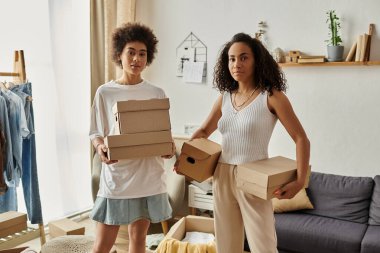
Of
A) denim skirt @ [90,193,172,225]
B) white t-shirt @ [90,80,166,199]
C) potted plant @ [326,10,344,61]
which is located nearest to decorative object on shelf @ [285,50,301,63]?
potted plant @ [326,10,344,61]

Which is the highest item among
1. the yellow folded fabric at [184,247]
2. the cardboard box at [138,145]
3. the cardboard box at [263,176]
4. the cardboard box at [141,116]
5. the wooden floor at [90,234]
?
the cardboard box at [141,116]

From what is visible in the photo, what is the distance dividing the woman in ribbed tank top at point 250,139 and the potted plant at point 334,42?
1362 mm

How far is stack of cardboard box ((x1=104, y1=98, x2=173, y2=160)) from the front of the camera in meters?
1.70

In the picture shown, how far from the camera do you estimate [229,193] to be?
1.60m

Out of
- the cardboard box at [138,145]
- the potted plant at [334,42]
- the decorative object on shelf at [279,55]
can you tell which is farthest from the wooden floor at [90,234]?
the potted plant at [334,42]

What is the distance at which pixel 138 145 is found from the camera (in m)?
1.73

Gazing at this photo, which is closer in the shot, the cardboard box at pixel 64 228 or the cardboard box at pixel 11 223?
the cardboard box at pixel 11 223

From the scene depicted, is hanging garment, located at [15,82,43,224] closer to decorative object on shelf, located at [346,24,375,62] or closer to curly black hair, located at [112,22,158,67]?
curly black hair, located at [112,22,158,67]

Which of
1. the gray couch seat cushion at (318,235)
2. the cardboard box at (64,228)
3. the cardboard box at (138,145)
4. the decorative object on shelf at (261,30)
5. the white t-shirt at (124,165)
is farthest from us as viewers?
the decorative object on shelf at (261,30)

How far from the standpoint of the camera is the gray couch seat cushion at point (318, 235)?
238 centimetres

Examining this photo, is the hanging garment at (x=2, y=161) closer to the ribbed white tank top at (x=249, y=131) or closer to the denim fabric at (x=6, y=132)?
the denim fabric at (x=6, y=132)

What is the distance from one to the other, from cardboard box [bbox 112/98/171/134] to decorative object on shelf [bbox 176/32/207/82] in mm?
1764

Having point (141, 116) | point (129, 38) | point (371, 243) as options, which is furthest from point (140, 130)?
point (371, 243)

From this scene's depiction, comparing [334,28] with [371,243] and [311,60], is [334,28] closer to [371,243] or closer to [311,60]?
[311,60]
